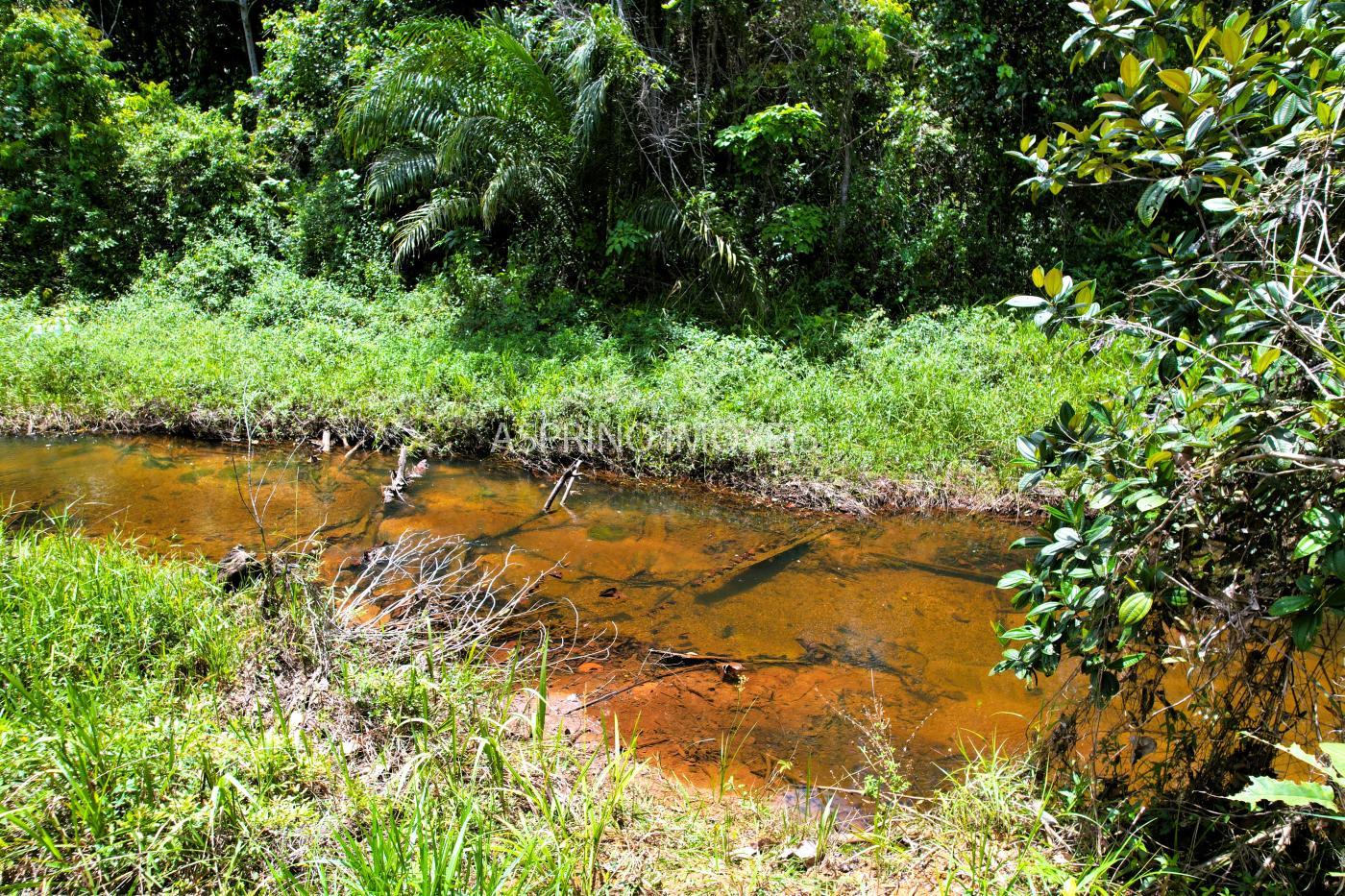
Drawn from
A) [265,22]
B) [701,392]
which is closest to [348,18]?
[265,22]

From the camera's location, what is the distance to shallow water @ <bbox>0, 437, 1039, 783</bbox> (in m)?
3.52

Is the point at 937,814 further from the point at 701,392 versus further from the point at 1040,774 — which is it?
the point at 701,392

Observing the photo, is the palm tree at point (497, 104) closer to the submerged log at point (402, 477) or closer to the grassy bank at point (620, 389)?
the grassy bank at point (620, 389)

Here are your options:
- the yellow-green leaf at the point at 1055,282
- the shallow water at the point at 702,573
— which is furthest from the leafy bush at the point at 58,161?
the yellow-green leaf at the point at 1055,282

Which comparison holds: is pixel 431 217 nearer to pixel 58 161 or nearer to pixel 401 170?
pixel 401 170

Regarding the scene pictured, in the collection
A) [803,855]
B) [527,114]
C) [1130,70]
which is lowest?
[803,855]

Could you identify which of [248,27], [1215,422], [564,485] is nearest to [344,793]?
[1215,422]

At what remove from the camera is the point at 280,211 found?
12.5 meters

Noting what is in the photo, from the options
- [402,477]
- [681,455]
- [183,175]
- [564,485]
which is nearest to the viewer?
[402,477]

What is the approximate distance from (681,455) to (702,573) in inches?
73.5

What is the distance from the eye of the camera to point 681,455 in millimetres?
6719

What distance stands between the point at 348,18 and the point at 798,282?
818cm

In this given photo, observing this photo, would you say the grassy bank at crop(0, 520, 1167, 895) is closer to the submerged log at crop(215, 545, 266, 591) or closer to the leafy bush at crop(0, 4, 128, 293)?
the submerged log at crop(215, 545, 266, 591)

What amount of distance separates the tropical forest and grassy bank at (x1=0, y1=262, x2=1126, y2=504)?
0.17 feet
